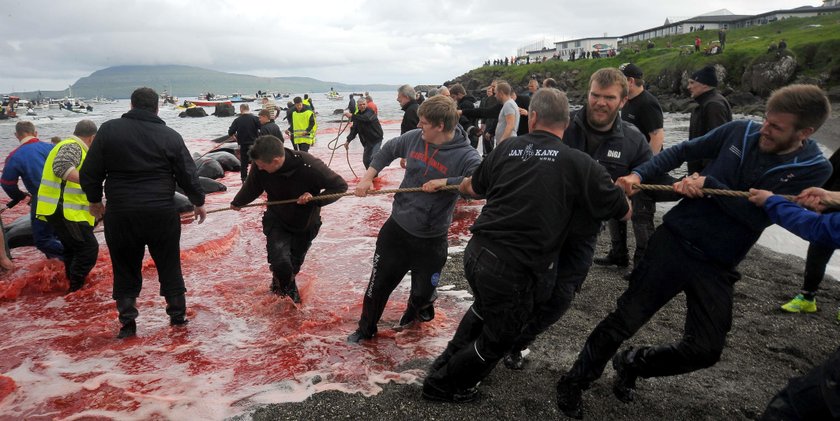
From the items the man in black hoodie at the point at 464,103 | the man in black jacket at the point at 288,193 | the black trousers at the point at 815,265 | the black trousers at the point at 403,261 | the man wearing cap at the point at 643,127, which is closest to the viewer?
the black trousers at the point at 403,261

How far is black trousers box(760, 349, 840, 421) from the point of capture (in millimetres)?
2252

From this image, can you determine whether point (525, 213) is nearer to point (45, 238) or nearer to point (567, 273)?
point (567, 273)

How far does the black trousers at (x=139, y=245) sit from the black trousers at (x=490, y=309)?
9.51 ft

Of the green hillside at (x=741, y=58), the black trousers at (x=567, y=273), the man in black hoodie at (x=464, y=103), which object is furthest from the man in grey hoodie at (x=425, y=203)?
the green hillside at (x=741, y=58)

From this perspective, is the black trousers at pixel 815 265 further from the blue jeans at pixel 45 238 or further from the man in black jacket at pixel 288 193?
the blue jeans at pixel 45 238

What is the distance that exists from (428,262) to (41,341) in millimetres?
3950

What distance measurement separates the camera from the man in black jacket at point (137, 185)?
4.34m

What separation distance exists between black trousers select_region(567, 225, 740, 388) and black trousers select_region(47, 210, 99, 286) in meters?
5.59

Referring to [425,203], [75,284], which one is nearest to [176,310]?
[75,284]

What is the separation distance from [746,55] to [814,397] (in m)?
47.5

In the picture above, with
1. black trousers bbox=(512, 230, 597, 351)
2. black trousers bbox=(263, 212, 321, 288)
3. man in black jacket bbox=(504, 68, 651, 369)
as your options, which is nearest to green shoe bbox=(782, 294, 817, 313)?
man in black jacket bbox=(504, 68, 651, 369)

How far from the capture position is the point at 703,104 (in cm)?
543

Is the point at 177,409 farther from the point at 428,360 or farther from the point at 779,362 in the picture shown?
the point at 779,362

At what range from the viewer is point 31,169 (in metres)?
6.16
